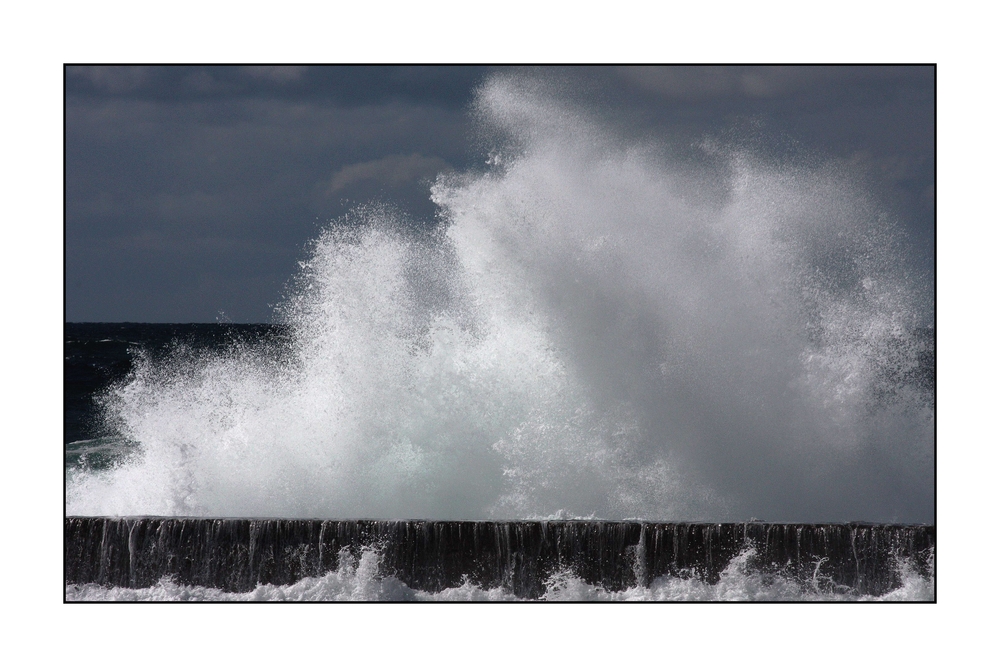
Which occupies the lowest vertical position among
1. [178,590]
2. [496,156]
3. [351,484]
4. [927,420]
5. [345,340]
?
[178,590]

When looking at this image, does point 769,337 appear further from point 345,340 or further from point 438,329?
point 345,340

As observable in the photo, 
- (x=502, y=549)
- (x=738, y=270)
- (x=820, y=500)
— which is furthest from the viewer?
(x=738, y=270)

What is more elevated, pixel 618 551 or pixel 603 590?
pixel 618 551

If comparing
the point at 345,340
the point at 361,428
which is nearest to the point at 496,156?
the point at 345,340

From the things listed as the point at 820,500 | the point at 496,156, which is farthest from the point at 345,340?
the point at 820,500

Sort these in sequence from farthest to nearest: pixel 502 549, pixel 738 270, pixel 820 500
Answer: pixel 738 270, pixel 820 500, pixel 502 549

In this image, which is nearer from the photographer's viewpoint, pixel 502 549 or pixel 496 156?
pixel 502 549

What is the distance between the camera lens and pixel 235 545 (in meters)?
7.58

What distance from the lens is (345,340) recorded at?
10.3 metres

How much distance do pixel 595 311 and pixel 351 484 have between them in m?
3.31

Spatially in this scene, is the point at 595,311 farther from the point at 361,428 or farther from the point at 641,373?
the point at 361,428

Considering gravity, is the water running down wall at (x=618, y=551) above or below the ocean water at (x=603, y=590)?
above

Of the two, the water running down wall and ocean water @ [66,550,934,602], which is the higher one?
the water running down wall

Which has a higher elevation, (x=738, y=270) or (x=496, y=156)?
(x=496, y=156)
